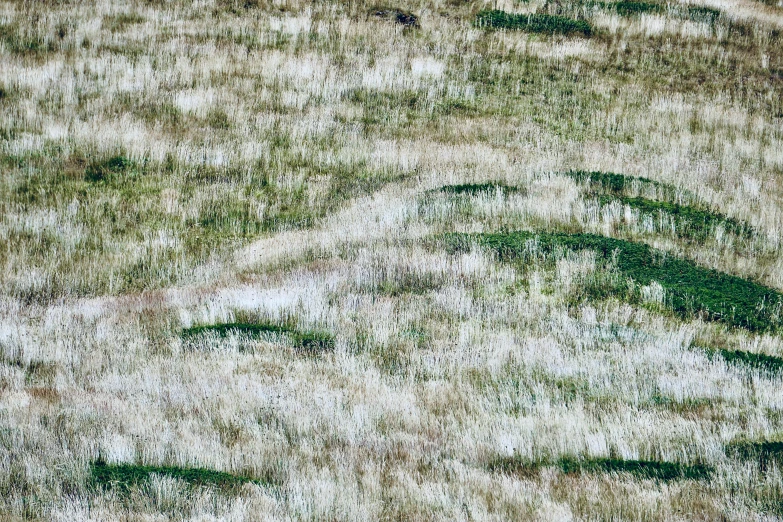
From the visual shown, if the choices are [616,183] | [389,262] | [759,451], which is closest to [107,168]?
[389,262]

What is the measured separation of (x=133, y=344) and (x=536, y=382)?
4.17 metres

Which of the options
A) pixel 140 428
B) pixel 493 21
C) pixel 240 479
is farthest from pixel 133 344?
pixel 493 21

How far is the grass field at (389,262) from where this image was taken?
6285 millimetres

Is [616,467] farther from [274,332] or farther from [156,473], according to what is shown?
[274,332]

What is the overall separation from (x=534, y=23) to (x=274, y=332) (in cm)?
1589

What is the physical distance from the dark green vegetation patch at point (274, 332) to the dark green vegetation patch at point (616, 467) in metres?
2.82

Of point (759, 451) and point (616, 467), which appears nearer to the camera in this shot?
point (616, 467)

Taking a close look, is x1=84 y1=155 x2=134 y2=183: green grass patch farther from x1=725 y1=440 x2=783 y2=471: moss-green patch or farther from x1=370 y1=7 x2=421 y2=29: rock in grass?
x1=725 y1=440 x2=783 y2=471: moss-green patch

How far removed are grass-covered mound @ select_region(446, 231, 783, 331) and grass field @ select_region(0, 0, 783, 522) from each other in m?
0.04

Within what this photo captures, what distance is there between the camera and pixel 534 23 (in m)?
22.5

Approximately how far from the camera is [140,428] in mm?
6828

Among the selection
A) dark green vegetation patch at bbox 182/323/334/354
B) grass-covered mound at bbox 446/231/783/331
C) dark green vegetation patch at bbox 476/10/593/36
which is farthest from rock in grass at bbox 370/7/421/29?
dark green vegetation patch at bbox 182/323/334/354

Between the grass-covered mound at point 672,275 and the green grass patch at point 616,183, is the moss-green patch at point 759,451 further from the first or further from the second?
the green grass patch at point 616,183

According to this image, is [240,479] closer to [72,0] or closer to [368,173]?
[368,173]
